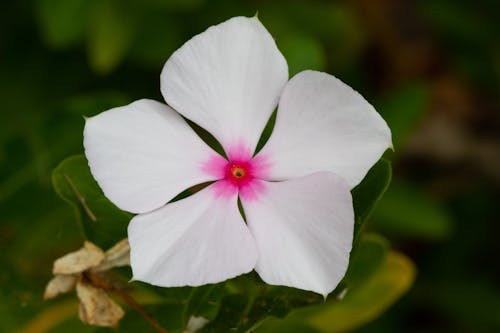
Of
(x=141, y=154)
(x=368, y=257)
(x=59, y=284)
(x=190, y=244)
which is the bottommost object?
(x=368, y=257)

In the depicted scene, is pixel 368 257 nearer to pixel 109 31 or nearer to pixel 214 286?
pixel 214 286

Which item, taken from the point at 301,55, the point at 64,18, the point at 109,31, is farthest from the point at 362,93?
the point at 301,55

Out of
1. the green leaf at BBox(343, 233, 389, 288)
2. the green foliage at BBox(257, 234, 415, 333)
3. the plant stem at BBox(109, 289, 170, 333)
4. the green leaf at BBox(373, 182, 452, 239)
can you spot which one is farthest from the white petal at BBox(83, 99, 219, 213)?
the green leaf at BBox(373, 182, 452, 239)

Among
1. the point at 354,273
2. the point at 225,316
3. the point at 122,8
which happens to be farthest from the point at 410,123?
the point at 225,316

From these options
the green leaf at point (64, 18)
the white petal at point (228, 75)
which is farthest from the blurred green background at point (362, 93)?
the white petal at point (228, 75)

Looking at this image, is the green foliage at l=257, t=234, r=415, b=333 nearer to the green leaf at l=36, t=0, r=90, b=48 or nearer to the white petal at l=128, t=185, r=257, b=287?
the white petal at l=128, t=185, r=257, b=287

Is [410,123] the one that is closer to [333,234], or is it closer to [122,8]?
[122,8]
